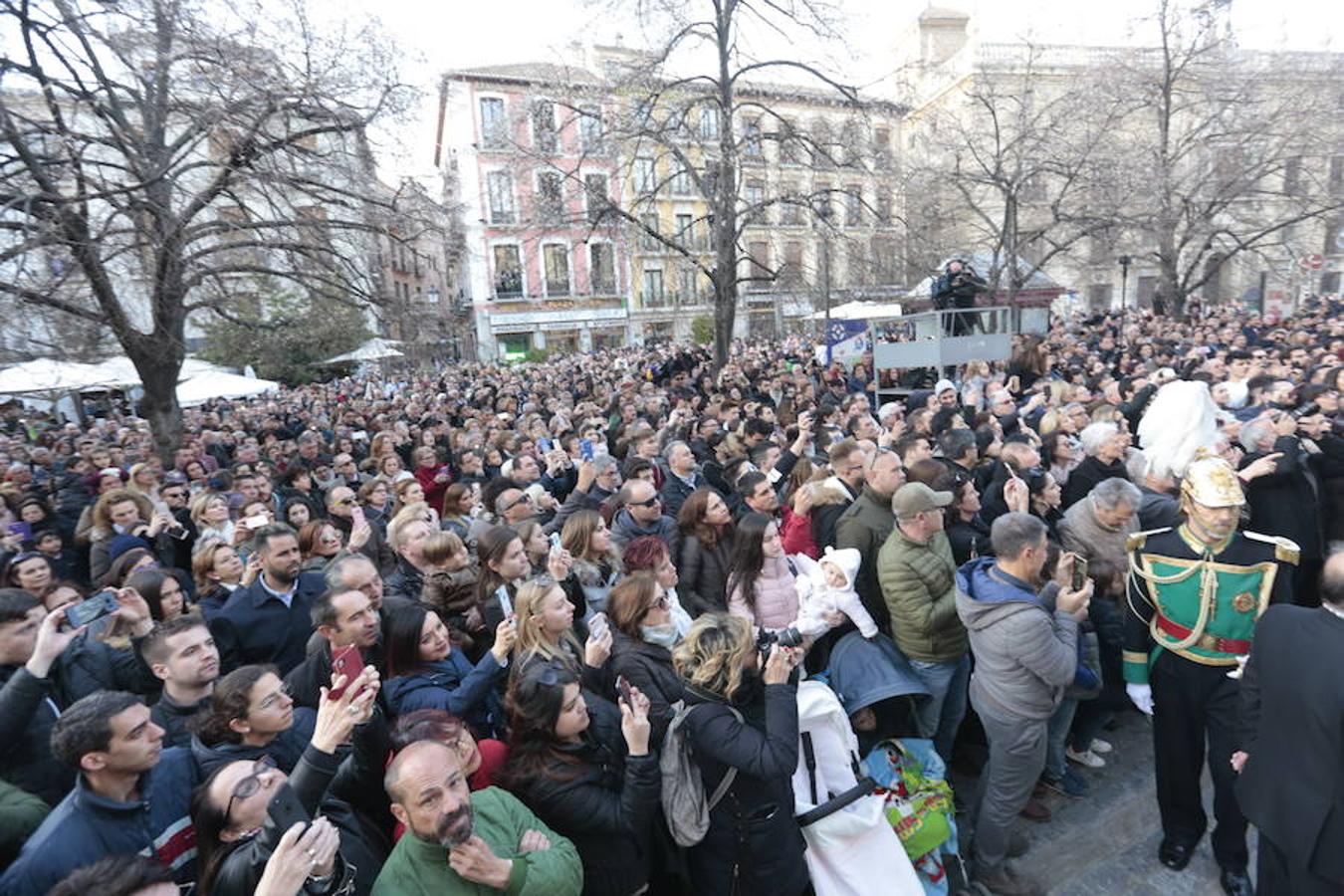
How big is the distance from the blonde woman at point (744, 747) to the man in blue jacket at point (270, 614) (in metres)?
2.47

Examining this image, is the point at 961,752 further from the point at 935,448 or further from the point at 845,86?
the point at 845,86

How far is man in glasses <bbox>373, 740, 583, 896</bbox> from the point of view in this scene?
1717 mm

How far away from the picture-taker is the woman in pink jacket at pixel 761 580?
344cm

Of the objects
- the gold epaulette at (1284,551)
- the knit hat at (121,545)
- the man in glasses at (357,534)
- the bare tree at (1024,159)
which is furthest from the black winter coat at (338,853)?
the bare tree at (1024,159)

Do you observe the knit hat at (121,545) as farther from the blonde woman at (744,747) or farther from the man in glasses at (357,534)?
the blonde woman at (744,747)

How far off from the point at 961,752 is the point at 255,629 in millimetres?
3953

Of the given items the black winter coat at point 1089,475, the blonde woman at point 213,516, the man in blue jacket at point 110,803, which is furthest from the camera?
the blonde woman at point 213,516

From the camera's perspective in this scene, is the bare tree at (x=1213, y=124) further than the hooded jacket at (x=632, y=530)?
Yes

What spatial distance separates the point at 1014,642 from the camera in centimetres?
261

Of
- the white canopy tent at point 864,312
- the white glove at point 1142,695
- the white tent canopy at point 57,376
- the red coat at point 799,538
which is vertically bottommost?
the white glove at point 1142,695

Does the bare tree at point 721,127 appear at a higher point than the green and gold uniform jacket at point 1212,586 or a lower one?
higher

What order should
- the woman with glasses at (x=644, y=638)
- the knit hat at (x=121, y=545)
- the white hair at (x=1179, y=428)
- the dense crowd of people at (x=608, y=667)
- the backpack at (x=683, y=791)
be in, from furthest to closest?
the white hair at (x=1179, y=428), the knit hat at (x=121, y=545), the woman with glasses at (x=644, y=638), the backpack at (x=683, y=791), the dense crowd of people at (x=608, y=667)

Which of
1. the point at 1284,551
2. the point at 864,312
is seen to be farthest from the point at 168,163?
the point at 864,312

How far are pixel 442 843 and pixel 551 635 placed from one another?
109 cm
